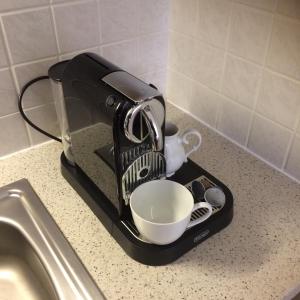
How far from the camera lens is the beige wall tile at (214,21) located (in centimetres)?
80

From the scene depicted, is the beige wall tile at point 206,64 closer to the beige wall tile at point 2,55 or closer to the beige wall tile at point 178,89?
the beige wall tile at point 178,89

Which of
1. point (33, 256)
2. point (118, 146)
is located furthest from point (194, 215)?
point (33, 256)

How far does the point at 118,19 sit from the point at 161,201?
1.56 feet

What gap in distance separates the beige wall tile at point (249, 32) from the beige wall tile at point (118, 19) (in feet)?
0.83

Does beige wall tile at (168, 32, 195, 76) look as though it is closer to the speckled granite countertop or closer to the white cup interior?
the speckled granite countertop

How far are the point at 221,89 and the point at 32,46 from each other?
463 mm

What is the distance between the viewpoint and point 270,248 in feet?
2.13

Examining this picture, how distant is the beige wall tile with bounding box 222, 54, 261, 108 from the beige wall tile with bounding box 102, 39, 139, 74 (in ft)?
0.82

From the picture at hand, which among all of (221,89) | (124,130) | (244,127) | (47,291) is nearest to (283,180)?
(244,127)

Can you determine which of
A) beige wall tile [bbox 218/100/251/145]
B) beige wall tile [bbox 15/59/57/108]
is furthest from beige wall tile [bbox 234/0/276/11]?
beige wall tile [bbox 15/59/57/108]

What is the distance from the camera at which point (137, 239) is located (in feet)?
2.01

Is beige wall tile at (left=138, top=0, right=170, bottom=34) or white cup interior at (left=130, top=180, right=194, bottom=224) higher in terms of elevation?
beige wall tile at (left=138, top=0, right=170, bottom=34)

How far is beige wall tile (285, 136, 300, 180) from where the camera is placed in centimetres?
76

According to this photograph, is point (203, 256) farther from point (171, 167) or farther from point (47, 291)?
point (47, 291)
